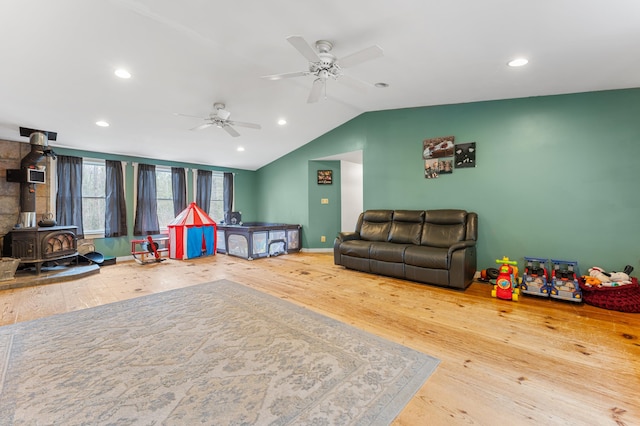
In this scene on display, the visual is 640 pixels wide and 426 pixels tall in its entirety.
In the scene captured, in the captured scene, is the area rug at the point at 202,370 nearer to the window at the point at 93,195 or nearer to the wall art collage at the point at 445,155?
the wall art collage at the point at 445,155

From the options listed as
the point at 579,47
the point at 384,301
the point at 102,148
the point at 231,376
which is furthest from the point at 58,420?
the point at 102,148

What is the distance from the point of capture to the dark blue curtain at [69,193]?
499cm

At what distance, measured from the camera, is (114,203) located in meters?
5.57

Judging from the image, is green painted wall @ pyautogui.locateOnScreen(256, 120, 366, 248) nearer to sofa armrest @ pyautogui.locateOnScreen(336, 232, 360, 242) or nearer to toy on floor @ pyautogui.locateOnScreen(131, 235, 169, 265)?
sofa armrest @ pyautogui.locateOnScreen(336, 232, 360, 242)

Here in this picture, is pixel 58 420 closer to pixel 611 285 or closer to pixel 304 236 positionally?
pixel 611 285

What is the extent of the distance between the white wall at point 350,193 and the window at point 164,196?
4186 millimetres

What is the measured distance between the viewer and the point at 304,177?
6566 millimetres

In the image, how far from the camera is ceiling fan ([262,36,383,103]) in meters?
2.28

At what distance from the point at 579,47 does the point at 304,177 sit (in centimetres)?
501

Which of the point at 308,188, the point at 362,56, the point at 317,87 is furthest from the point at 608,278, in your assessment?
the point at 308,188

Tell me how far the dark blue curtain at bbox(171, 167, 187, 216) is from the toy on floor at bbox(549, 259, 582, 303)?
705 centimetres

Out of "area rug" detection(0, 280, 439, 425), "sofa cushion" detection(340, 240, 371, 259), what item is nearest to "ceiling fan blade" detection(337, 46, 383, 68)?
"area rug" detection(0, 280, 439, 425)

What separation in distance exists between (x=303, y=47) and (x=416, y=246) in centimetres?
304

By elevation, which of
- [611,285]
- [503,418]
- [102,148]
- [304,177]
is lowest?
[503,418]
